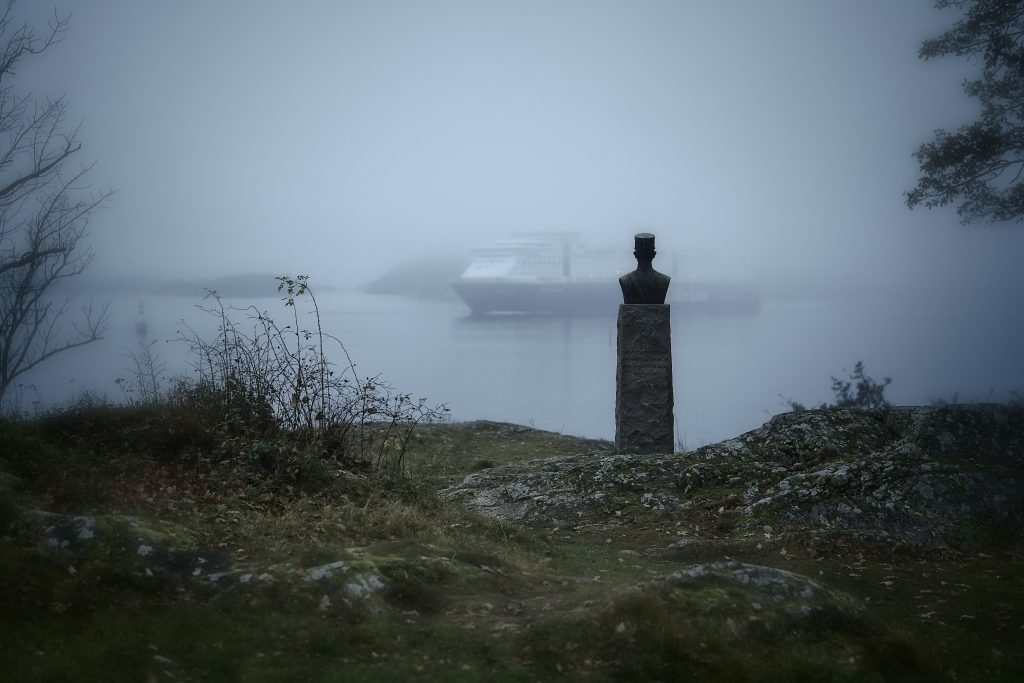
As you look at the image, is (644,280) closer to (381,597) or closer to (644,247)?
(644,247)

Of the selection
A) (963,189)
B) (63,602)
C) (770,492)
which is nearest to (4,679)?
(63,602)

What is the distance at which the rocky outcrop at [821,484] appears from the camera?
7.90 meters

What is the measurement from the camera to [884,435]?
34.8 ft

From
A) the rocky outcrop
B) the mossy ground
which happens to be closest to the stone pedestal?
the rocky outcrop

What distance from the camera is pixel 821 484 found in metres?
8.51

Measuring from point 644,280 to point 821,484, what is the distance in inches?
179

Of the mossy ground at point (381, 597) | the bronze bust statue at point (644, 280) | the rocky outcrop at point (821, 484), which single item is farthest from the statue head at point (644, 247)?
the mossy ground at point (381, 597)

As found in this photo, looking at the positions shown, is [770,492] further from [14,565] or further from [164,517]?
[14,565]

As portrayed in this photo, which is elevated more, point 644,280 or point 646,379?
point 644,280

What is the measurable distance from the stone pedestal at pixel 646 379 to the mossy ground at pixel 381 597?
4.52 meters

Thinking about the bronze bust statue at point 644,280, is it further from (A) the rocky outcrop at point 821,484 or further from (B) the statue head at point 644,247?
(A) the rocky outcrop at point 821,484

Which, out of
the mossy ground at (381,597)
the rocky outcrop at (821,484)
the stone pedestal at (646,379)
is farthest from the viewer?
the stone pedestal at (646,379)

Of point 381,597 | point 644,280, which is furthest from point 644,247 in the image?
point 381,597

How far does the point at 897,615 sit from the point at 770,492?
282 cm
